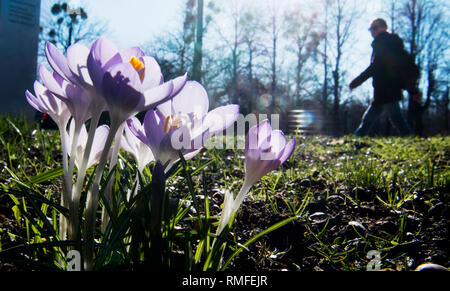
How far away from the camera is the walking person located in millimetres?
5664

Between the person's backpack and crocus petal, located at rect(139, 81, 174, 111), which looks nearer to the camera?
crocus petal, located at rect(139, 81, 174, 111)

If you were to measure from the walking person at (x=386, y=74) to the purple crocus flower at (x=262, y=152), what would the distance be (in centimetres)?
583

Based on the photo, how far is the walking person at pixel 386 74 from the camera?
566 cm

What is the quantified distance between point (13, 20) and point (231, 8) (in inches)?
643

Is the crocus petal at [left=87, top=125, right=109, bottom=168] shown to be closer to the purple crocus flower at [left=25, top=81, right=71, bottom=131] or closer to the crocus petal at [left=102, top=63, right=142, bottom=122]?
the purple crocus flower at [left=25, top=81, right=71, bottom=131]

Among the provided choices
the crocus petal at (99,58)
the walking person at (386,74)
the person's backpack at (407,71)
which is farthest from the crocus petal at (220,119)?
the person's backpack at (407,71)

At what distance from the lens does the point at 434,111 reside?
33.4 m

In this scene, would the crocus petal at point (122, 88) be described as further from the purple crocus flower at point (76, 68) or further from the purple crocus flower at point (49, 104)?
the purple crocus flower at point (49, 104)

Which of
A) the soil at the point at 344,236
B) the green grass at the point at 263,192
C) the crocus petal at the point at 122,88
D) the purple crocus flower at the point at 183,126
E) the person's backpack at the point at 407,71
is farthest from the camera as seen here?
the person's backpack at the point at 407,71

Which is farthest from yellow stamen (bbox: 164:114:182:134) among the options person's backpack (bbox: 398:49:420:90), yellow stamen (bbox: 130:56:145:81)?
person's backpack (bbox: 398:49:420:90)

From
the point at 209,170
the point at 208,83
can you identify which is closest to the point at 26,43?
the point at 209,170

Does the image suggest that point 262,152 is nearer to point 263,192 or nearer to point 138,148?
point 138,148

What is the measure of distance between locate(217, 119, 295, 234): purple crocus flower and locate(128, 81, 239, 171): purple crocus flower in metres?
0.06
